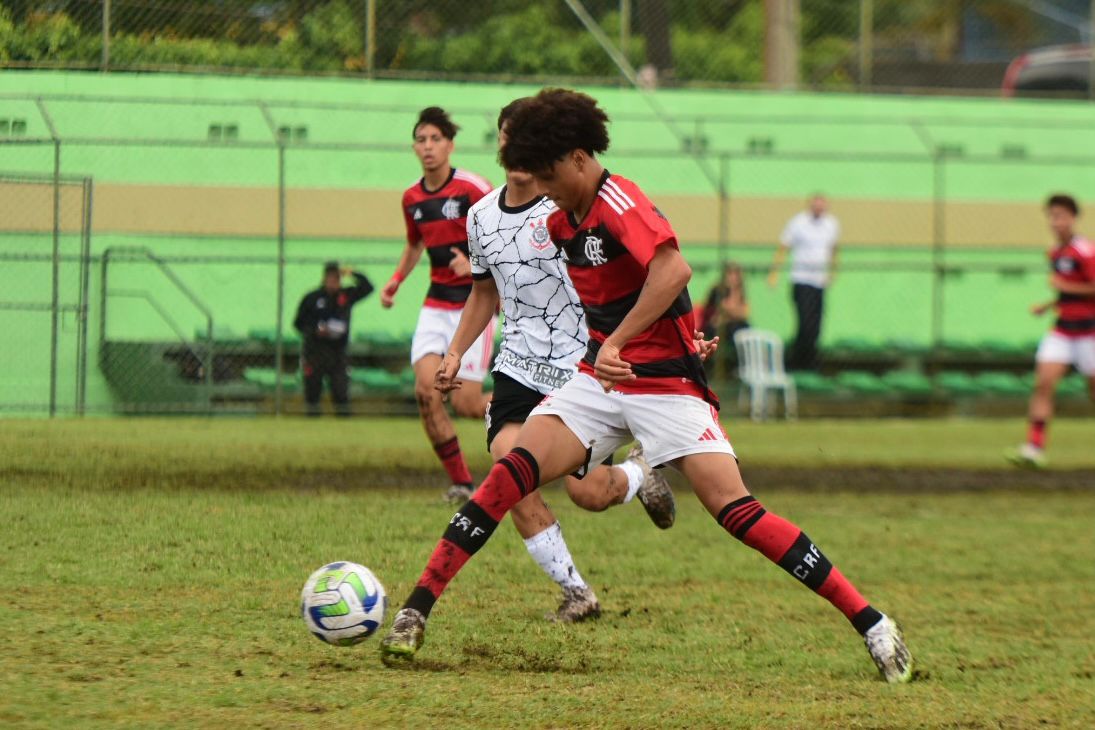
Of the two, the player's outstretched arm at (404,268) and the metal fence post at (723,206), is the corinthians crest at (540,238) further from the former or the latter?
the metal fence post at (723,206)

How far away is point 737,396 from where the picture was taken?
815 inches

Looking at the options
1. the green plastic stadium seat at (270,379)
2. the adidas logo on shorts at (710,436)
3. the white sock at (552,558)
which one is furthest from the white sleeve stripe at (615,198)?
the green plastic stadium seat at (270,379)

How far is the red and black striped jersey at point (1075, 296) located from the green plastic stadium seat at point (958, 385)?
252 inches

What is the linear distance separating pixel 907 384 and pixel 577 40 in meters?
6.18

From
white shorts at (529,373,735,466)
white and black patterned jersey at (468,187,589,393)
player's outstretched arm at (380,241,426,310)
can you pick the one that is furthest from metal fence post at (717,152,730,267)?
white shorts at (529,373,735,466)

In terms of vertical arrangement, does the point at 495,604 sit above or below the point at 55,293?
below

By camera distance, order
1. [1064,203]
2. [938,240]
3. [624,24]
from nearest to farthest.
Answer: [1064,203] < [624,24] < [938,240]

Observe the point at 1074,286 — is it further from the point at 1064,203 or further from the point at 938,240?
the point at 938,240

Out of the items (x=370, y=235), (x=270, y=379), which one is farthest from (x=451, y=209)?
(x=370, y=235)

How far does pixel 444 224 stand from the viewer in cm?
1040

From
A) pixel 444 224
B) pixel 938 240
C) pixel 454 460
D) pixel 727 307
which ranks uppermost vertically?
pixel 938 240

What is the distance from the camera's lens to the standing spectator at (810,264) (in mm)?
20172

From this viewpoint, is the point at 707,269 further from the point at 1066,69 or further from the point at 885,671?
the point at 885,671

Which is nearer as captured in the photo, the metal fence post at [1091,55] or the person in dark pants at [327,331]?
the person in dark pants at [327,331]
